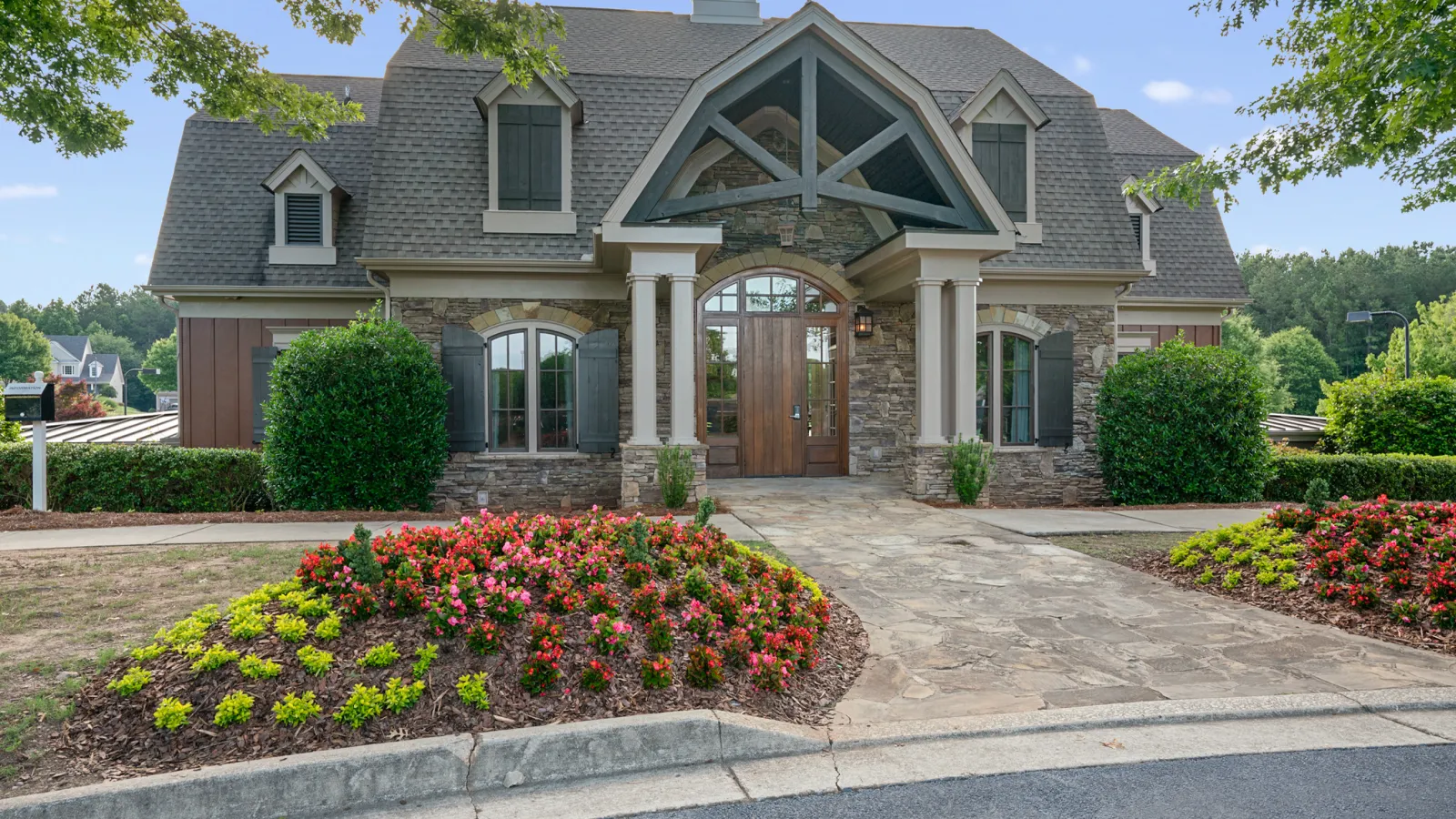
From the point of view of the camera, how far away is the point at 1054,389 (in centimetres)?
1177

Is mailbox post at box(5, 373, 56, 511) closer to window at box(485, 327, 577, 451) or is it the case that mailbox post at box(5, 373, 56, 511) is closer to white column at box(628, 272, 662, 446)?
window at box(485, 327, 577, 451)

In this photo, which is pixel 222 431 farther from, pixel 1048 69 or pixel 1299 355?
pixel 1299 355

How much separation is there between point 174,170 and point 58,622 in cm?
1089

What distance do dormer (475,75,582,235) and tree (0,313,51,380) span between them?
176 feet

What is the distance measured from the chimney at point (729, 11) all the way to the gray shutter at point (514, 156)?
199 inches

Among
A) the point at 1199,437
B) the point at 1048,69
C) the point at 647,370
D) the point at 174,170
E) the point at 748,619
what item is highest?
the point at 1048,69

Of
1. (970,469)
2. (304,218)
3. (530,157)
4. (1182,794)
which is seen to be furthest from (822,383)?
(1182,794)

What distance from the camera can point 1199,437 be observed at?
34.1 ft

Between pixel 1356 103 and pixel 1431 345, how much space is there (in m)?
39.8

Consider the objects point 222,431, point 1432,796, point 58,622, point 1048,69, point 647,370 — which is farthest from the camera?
point 1048,69

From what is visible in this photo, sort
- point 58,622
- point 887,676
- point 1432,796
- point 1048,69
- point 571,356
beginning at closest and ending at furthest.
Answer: point 1432,796 → point 887,676 → point 58,622 → point 571,356 → point 1048,69

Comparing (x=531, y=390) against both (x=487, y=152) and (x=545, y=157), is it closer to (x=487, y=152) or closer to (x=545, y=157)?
(x=545, y=157)

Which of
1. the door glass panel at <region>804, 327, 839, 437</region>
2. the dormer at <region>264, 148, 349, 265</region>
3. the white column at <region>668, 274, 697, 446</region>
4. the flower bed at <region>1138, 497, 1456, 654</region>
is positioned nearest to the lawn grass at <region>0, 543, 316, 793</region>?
the white column at <region>668, 274, 697, 446</region>

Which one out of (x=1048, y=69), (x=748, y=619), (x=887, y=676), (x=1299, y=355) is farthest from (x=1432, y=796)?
(x=1299, y=355)
